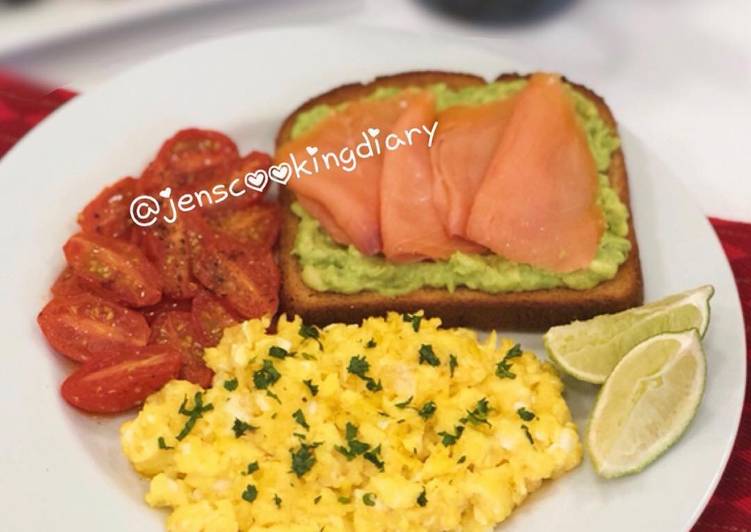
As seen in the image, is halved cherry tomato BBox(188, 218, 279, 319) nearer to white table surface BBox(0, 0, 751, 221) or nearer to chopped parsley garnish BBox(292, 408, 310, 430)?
chopped parsley garnish BBox(292, 408, 310, 430)

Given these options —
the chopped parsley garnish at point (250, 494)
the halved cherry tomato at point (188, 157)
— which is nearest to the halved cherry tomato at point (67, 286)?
the halved cherry tomato at point (188, 157)

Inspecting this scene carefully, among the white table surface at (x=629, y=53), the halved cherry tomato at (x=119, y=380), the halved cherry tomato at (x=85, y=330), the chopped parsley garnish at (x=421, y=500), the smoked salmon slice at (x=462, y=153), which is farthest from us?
the white table surface at (x=629, y=53)

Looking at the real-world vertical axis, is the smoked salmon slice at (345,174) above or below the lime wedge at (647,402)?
above

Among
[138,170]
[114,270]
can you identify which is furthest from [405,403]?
[138,170]

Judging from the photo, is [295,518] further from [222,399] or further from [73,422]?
[73,422]

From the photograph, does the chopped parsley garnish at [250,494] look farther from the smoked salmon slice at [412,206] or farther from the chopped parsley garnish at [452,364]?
the smoked salmon slice at [412,206]

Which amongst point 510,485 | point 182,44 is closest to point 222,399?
point 510,485

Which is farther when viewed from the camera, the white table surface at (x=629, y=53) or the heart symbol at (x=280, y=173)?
the white table surface at (x=629, y=53)
